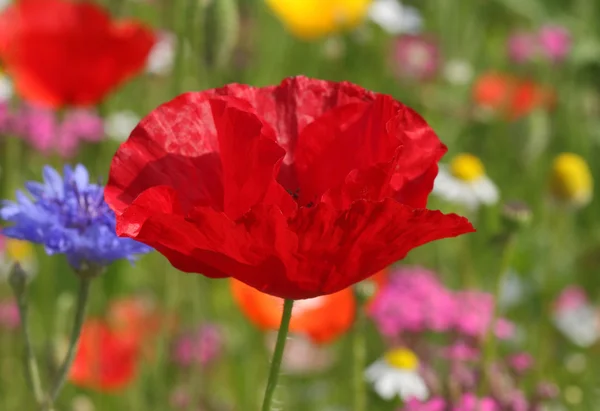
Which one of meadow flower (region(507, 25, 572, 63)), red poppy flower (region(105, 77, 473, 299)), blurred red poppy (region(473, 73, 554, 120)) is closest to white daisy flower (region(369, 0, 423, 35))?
blurred red poppy (region(473, 73, 554, 120))

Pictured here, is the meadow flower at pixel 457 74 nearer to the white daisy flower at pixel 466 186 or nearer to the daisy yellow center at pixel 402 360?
the white daisy flower at pixel 466 186

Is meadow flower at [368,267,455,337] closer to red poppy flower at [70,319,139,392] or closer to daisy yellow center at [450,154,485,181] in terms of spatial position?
daisy yellow center at [450,154,485,181]

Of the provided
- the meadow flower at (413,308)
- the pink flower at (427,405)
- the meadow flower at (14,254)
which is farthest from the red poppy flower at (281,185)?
the meadow flower at (14,254)

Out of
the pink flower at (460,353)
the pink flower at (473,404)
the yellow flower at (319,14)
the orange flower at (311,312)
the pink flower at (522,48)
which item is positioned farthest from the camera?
the pink flower at (522,48)

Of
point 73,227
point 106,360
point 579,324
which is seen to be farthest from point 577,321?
point 73,227

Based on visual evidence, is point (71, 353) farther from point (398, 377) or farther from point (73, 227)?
point (398, 377)

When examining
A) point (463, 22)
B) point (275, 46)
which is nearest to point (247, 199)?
point (275, 46)
